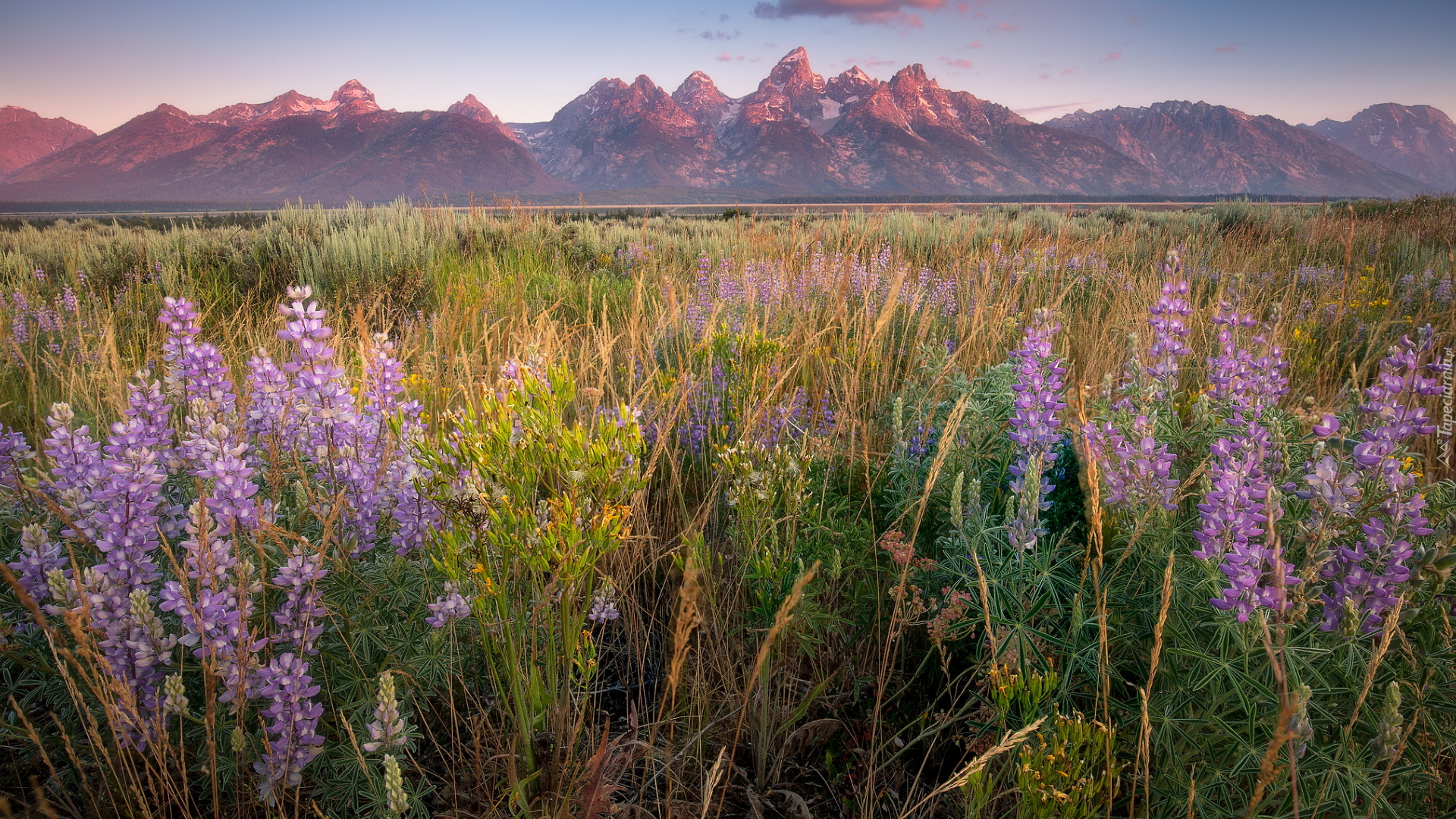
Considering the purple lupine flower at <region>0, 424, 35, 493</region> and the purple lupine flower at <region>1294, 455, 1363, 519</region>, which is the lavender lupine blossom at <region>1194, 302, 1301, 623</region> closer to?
the purple lupine flower at <region>1294, 455, 1363, 519</region>

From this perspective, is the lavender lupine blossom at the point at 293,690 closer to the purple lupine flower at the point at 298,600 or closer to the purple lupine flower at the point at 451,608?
→ the purple lupine flower at the point at 298,600

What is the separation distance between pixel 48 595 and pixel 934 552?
8.01 feet

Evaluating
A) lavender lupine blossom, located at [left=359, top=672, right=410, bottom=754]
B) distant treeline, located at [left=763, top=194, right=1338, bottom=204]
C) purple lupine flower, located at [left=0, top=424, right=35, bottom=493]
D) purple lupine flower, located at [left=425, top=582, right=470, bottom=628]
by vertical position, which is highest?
distant treeline, located at [left=763, top=194, right=1338, bottom=204]

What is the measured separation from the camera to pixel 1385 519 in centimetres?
137

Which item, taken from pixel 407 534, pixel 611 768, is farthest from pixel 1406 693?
pixel 407 534

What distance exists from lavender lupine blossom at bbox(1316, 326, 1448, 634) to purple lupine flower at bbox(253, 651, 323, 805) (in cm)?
215

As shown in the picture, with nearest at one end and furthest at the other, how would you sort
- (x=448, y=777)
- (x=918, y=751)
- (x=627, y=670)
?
1. (x=448, y=777)
2. (x=918, y=751)
3. (x=627, y=670)

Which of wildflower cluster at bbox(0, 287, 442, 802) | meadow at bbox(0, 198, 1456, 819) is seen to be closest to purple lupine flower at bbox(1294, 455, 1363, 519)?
meadow at bbox(0, 198, 1456, 819)

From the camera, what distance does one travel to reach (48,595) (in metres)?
1.47

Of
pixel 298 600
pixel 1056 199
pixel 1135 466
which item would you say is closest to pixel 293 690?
pixel 298 600

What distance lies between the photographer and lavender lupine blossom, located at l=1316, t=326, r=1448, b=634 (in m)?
1.28

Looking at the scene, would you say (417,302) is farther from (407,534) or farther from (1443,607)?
(1443,607)

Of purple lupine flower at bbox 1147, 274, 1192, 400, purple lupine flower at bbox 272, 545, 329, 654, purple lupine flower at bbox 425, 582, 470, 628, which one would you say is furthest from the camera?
purple lupine flower at bbox 1147, 274, 1192, 400

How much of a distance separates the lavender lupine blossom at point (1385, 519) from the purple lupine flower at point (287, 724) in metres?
2.15
